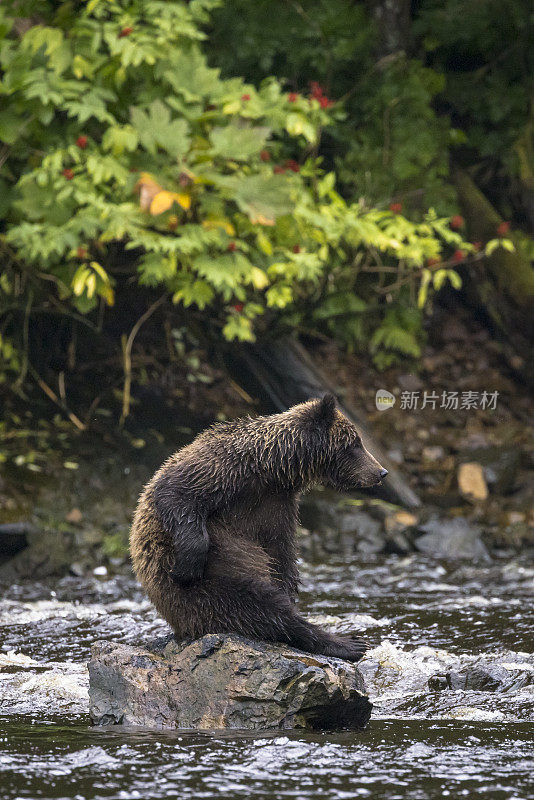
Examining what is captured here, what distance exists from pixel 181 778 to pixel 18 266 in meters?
7.41

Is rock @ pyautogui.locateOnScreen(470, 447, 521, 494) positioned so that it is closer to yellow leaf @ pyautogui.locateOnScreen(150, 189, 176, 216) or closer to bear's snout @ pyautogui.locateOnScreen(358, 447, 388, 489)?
yellow leaf @ pyautogui.locateOnScreen(150, 189, 176, 216)

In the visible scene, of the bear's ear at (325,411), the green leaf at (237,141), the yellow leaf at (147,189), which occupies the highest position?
the green leaf at (237,141)

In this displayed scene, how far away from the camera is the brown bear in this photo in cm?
502

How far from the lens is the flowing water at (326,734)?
3840 mm

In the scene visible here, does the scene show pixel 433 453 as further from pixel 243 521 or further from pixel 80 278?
pixel 243 521

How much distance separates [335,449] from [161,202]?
3888 mm

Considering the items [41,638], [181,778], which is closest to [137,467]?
[41,638]

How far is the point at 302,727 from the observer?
15.3ft

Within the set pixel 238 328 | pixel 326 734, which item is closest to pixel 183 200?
pixel 238 328

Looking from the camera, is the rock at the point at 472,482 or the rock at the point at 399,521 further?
the rock at the point at 472,482

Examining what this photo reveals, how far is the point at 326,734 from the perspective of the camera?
4.59 meters

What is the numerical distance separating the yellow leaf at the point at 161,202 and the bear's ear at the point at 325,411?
12.0ft

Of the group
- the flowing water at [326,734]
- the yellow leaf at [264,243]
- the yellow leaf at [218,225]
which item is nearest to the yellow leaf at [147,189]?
the yellow leaf at [218,225]
